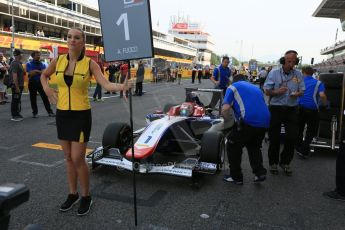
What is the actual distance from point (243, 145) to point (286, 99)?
1014mm

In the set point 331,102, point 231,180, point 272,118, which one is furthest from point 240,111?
point 331,102

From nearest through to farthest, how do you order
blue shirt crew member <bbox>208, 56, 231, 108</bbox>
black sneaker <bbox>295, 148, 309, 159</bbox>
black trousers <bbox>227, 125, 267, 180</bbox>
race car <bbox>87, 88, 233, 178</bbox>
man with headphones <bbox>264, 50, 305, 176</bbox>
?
race car <bbox>87, 88, 233, 178</bbox> < black trousers <bbox>227, 125, 267, 180</bbox> < man with headphones <bbox>264, 50, 305, 176</bbox> < black sneaker <bbox>295, 148, 309, 159</bbox> < blue shirt crew member <bbox>208, 56, 231, 108</bbox>

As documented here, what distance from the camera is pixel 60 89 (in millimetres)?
3504

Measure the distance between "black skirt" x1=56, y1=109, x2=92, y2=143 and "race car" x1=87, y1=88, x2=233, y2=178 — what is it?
1.85ft

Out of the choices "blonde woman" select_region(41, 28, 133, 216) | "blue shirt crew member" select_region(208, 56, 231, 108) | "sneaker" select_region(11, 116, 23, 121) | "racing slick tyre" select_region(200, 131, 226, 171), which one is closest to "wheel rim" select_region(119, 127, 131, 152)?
"racing slick tyre" select_region(200, 131, 226, 171)

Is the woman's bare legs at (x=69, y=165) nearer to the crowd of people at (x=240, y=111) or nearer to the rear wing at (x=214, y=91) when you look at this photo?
the crowd of people at (x=240, y=111)

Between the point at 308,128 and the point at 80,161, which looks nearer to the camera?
the point at 80,161

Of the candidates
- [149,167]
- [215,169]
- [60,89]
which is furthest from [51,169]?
[215,169]

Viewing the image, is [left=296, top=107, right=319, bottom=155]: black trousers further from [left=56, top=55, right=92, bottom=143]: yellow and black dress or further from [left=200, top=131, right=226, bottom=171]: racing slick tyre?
[left=56, top=55, right=92, bottom=143]: yellow and black dress

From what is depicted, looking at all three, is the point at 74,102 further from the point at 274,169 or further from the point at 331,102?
the point at 331,102

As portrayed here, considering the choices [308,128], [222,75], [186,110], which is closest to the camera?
[186,110]

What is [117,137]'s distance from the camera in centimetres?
507

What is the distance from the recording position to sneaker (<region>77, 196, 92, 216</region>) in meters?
3.53

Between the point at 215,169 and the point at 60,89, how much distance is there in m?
2.12
